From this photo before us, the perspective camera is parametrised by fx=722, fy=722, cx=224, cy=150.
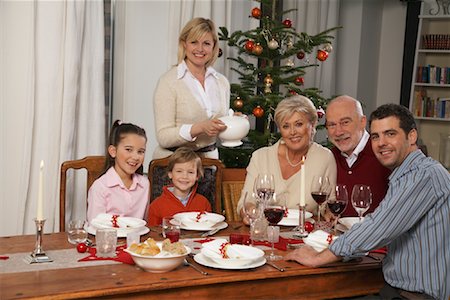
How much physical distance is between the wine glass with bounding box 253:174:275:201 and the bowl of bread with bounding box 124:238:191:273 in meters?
0.55

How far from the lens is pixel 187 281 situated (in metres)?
2.13

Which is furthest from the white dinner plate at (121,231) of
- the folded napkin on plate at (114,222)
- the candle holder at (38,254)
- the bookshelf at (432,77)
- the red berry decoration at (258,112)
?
the bookshelf at (432,77)

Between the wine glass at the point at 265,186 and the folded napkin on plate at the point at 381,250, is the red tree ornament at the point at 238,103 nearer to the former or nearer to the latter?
the wine glass at the point at 265,186

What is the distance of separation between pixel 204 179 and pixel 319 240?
119 centimetres

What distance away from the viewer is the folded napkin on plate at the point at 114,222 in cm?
264

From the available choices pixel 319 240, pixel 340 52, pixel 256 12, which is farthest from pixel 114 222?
pixel 340 52

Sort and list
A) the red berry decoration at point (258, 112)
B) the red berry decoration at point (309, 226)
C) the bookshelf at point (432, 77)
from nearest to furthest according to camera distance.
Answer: the red berry decoration at point (309, 226), the red berry decoration at point (258, 112), the bookshelf at point (432, 77)

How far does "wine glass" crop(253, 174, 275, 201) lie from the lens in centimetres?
274

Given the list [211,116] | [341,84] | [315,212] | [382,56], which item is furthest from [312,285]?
[382,56]

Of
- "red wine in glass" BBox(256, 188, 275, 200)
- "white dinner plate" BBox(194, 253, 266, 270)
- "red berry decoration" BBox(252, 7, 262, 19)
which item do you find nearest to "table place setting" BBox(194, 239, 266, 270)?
"white dinner plate" BBox(194, 253, 266, 270)

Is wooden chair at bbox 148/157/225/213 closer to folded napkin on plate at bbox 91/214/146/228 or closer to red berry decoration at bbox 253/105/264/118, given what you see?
folded napkin on plate at bbox 91/214/146/228

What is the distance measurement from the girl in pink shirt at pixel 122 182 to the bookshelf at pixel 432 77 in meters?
4.22

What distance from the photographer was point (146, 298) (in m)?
2.10

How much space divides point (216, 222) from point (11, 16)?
5.99ft
